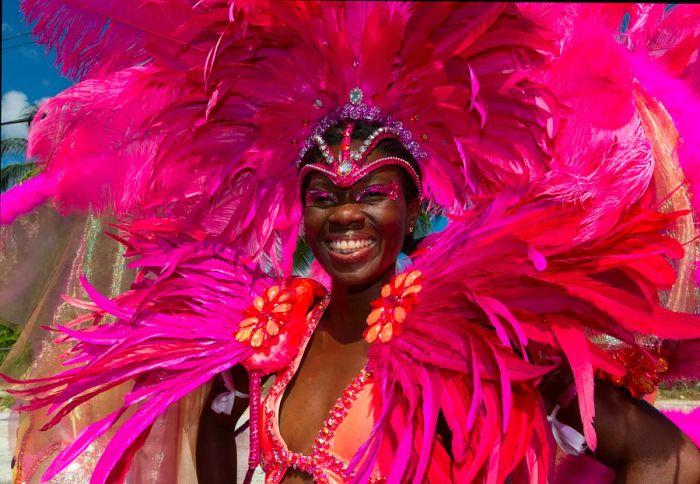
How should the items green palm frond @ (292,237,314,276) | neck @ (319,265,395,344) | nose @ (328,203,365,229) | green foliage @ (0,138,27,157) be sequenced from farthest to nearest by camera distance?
green foliage @ (0,138,27,157)
green palm frond @ (292,237,314,276)
neck @ (319,265,395,344)
nose @ (328,203,365,229)

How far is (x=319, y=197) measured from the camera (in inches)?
77.4

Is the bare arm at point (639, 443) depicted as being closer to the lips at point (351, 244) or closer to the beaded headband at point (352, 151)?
the lips at point (351, 244)

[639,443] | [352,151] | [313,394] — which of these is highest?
[352,151]

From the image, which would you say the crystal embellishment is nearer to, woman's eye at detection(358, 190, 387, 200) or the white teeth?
woman's eye at detection(358, 190, 387, 200)

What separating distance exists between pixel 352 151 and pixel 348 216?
207mm

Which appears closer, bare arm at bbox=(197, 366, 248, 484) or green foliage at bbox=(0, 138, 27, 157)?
bare arm at bbox=(197, 366, 248, 484)

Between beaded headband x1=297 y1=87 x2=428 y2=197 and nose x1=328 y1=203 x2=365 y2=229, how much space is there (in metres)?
0.06

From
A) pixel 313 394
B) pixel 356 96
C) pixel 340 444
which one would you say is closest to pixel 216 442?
pixel 313 394

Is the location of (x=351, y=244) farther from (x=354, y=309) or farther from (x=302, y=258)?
(x=302, y=258)

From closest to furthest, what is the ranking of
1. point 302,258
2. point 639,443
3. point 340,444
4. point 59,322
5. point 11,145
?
point 639,443, point 340,444, point 59,322, point 302,258, point 11,145

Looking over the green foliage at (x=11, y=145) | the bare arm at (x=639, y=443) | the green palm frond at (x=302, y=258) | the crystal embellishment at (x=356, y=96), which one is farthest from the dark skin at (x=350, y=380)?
the green foliage at (x=11, y=145)

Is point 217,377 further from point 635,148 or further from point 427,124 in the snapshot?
point 635,148

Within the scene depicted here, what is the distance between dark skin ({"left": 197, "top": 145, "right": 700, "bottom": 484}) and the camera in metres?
1.64

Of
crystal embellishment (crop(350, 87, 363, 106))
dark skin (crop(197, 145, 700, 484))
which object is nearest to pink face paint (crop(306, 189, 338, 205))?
dark skin (crop(197, 145, 700, 484))
